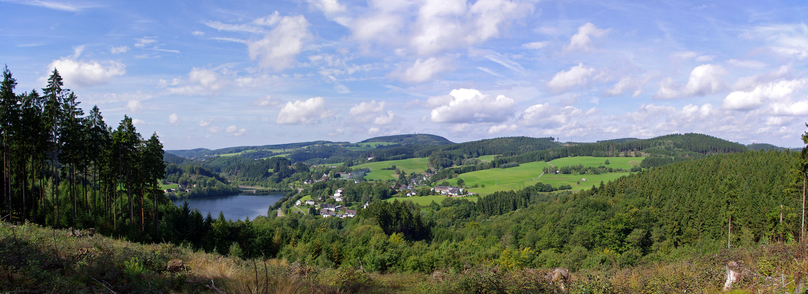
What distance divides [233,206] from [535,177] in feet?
280

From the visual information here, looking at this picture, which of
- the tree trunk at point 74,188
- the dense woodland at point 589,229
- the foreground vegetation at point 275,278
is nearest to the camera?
the foreground vegetation at point 275,278

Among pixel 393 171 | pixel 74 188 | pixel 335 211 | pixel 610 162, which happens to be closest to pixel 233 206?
pixel 335 211

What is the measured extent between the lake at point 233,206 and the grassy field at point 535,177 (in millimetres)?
56047

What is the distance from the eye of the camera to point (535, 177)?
10075cm

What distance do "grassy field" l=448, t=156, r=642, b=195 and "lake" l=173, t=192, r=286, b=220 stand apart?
2207 inches

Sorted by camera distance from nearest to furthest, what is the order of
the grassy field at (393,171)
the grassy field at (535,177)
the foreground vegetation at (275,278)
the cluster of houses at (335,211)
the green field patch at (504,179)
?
the foreground vegetation at (275,278)
the cluster of houses at (335,211)
the grassy field at (535,177)
the green field patch at (504,179)
the grassy field at (393,171)

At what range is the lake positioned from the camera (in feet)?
241

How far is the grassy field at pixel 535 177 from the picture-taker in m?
88.2

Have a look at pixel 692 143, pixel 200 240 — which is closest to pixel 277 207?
pixel 200 240

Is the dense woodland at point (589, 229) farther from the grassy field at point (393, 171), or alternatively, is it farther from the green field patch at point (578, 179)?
the grassy field at point (393, 171)

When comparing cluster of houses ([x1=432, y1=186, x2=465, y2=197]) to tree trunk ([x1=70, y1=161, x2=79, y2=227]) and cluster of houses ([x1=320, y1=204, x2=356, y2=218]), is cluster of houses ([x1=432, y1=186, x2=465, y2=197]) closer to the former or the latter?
cluster of houses ([x1=320, y1=204, x2=356, y2=218])

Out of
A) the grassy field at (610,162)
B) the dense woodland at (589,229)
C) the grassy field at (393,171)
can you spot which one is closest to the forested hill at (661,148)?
the grassy field at (610,162)

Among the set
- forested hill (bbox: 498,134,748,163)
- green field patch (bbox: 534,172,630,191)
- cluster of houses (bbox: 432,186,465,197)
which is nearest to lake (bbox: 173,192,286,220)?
cluster of houses (bbox: 432,186,465,197)

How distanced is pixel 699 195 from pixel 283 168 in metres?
156
